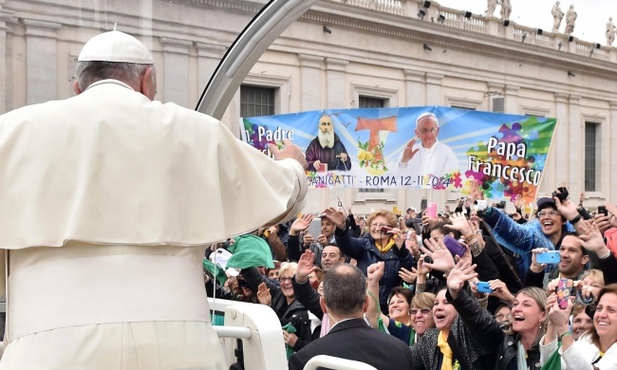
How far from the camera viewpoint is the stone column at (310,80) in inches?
1040

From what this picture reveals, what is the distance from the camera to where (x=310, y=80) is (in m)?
26.6

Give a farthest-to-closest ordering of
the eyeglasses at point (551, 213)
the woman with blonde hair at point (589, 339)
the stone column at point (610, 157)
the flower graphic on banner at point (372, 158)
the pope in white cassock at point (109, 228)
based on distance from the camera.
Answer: the stone column at point (610, 157) → the flower graphic on banner at point (372, 158) → the eyeglasses at point (551, 213) → the woman with blonde hair at point (589, 339) → the pope in white cassock at point (109, 228)

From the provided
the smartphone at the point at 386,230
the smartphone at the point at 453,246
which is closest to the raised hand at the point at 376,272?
the smartphone at the point at 453,246

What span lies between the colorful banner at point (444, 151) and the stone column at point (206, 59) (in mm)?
5069

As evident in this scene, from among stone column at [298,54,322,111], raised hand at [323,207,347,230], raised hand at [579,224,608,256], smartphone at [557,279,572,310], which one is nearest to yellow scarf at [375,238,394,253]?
raised hand at [323,207,347,230]

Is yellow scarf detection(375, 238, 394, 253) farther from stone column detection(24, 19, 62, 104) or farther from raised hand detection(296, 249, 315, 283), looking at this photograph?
stone column detection(24, 19, 62, 104)

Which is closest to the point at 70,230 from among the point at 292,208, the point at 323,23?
the point at 292,208

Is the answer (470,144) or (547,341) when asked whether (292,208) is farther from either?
(470,144)

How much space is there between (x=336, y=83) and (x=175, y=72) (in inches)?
862

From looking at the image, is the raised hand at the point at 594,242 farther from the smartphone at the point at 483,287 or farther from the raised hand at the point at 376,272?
the raised hand at the point at 376,272

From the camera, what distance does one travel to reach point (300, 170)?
2852mm

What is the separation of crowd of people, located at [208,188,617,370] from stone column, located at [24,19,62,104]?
177cm

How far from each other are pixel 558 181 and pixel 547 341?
3234 centimetres

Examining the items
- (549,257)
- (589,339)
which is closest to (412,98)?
(549,257)
